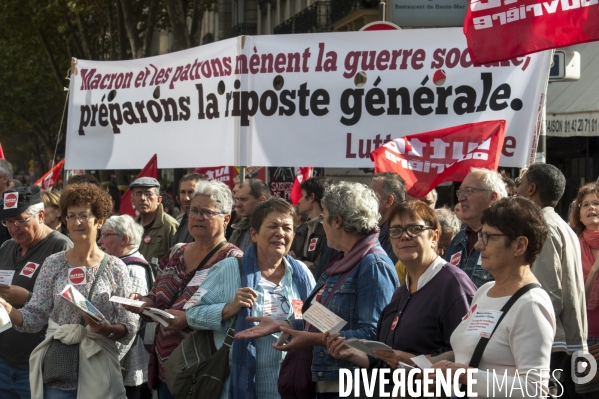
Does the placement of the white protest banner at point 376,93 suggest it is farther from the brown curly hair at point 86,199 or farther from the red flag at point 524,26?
the brown curly hair at point 86,199

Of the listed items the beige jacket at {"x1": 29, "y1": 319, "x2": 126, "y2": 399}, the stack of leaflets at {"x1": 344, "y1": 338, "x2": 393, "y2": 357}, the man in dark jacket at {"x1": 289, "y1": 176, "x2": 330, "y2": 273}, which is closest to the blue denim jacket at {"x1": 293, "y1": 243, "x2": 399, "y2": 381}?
the stack of leaflets at {"x1": 344, "y1": 338, "x2": 393, "y2": 357}

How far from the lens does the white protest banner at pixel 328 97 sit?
787 cm

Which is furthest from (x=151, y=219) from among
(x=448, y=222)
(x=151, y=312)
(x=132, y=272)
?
(x=151, y=312)

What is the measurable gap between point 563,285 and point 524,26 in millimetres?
1962

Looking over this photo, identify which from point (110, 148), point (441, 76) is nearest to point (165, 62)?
point (110, 148)

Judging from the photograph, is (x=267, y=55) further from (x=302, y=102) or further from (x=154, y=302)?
(x=154, y=302)

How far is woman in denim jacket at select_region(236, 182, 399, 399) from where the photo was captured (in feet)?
15.5

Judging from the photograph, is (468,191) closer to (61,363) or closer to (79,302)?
(79,302)

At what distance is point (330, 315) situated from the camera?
4648 mm

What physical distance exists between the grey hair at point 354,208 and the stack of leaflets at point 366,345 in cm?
78

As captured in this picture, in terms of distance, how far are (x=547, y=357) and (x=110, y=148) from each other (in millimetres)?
6729

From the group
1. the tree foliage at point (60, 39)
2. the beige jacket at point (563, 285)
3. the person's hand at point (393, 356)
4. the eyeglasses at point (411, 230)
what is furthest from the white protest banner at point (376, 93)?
the tree foliage at point (60, 39)

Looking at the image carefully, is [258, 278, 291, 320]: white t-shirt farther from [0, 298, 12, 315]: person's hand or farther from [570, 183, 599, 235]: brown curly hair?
[570, 183, 599, 235]: brown curly hair

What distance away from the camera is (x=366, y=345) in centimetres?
425
